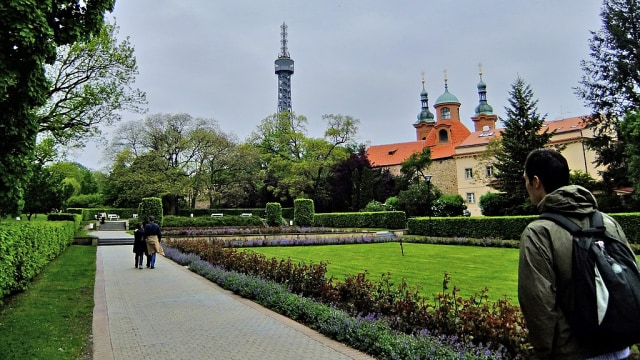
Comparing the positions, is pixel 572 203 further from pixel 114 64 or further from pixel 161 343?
pixel 114 64

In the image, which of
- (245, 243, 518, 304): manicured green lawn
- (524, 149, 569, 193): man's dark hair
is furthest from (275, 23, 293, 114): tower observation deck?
(524, 149, 569, 193): man's dark hair

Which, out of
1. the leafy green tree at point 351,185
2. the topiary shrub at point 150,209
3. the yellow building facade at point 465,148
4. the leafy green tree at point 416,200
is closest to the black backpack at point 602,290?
the topiary shrub at point 150,209

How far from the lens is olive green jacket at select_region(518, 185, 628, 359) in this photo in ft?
6.13

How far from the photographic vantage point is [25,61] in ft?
19.5

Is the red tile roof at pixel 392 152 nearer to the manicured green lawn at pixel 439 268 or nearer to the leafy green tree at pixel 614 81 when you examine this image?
the leafy green tree at pixel 614 81

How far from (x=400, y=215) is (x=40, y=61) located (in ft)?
101

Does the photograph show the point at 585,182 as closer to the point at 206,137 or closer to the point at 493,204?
the point at 493,204

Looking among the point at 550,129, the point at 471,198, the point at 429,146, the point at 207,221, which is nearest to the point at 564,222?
the point at 207,221

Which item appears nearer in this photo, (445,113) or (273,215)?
(273,215)

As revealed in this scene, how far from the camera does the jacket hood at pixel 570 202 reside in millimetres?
1952

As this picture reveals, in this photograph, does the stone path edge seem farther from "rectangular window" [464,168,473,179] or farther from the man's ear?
"rectangular window" [464,168,473,179]

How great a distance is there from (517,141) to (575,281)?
34585 millimetres

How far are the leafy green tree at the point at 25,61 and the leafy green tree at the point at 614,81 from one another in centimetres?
3403

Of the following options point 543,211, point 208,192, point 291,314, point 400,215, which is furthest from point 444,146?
point 543,211
